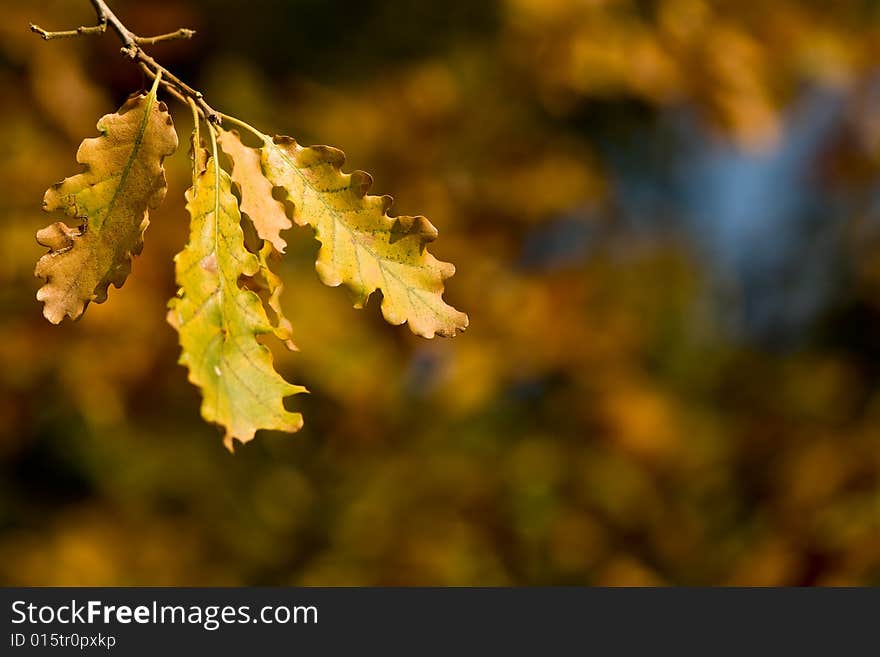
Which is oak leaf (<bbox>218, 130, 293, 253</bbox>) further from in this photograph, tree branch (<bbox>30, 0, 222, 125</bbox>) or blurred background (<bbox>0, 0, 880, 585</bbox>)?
blurred background (<bbox>0, 0, 880, 585</bbox>)

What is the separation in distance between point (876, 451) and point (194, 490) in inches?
70.7

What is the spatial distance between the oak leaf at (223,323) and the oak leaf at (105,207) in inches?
1.8

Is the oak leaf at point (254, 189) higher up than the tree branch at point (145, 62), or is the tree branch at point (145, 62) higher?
the tree branch at point (145, 62)

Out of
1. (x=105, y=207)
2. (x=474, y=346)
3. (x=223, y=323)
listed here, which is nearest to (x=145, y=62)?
(x=105, y=207)

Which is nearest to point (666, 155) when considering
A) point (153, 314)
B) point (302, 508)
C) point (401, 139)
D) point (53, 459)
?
point (401, 139)

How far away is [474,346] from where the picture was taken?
2.63 meters

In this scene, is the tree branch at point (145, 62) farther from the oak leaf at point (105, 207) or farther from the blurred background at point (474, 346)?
the blurred background at point (474, 346)

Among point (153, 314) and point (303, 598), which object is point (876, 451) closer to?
point (303, 598)

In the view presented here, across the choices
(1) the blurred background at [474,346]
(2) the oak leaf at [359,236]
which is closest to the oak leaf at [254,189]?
(2) the oak leaf at [359,236]

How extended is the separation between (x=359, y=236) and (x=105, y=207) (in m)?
0.18

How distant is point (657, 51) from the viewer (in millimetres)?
2324

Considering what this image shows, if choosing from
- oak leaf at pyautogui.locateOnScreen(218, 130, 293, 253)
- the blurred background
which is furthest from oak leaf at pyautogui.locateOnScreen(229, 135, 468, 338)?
the blurred background

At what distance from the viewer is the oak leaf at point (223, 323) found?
0.69 metres

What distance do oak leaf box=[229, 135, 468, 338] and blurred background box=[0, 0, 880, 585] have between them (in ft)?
4.67
